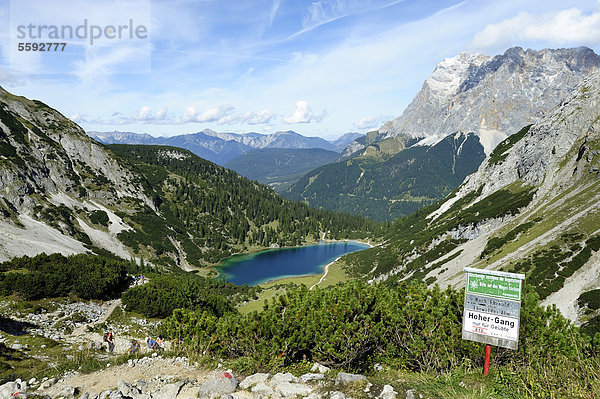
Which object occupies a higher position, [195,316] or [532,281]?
[195,316]

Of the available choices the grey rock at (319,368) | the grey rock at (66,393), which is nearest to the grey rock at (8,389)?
the grey rock at (66,393)

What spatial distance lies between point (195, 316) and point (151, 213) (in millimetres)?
142130

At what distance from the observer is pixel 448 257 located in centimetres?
8175

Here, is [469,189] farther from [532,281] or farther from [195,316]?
[195,316]

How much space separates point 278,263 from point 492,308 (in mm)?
152861

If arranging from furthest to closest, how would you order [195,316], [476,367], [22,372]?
[195,316] < [22,372] < [476,367]

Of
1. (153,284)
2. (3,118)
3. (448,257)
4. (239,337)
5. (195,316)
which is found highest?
(3,118)

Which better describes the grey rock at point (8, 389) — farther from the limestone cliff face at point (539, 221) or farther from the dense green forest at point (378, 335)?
the limestone cliff face at point (539, 221)

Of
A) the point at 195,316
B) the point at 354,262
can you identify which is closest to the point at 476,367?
the point at 195,316

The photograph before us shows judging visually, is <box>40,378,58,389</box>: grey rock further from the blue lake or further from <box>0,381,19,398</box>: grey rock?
the blue lake

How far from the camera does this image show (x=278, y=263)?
529 ft

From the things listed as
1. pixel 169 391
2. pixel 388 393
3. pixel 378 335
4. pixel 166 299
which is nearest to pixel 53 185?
pixel 166 299

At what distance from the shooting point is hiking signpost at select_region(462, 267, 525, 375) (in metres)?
11.7

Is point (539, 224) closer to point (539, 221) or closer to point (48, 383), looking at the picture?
point (539, 221)
